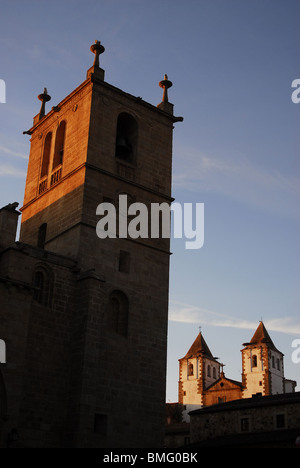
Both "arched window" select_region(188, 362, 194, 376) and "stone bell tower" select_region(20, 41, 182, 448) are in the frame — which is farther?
"arched window" select_region(188, 362, 194, 376)

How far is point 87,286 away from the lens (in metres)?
25.1

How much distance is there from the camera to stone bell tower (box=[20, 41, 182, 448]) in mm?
24394

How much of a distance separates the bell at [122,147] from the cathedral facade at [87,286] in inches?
2.8

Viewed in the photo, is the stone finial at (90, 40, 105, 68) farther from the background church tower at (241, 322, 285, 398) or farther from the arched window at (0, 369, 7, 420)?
the background church tower at (241, 322, 285, 398)

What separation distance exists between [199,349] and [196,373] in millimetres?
3986

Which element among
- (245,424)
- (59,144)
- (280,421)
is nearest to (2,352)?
(59,144)

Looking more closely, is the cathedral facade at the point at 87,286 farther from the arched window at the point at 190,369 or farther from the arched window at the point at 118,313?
the arched window at the point at 190,369

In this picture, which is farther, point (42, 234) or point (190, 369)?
point (190, 369)

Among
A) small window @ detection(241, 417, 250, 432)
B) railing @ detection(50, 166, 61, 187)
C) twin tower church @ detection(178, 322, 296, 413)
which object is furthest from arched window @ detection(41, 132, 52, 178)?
twin tower church @ detection(178, 322, 296, 413)

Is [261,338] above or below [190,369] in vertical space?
above

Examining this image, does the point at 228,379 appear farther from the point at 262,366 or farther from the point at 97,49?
the point at 97,49

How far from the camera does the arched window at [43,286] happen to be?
2469 centimetres

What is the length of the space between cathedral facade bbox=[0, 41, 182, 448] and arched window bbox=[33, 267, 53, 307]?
4 cm
